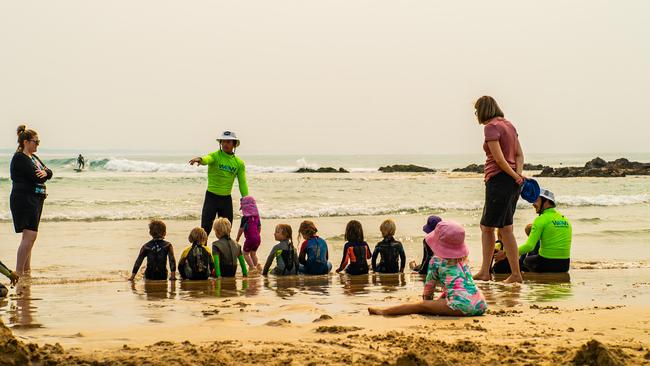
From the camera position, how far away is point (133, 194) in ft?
90.8

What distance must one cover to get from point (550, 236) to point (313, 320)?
14.6 feet

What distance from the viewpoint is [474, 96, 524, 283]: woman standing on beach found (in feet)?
27.4

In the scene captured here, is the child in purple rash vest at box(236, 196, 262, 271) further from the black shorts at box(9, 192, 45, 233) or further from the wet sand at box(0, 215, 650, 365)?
the black shorts at box(9, 192, 45, 233)

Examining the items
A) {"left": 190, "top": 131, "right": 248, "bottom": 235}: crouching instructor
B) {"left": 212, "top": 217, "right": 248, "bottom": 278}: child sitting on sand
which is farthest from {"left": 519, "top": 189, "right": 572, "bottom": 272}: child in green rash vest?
{"left": 190, "top": 131, "right": 248, "bottom": 235}: crouching instructor

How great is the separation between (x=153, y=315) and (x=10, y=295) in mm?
2150

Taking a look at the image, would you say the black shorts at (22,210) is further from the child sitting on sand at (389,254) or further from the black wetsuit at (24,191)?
the child sitting on sand at (389,254)

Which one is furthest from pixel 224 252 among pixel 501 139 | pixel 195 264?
pixel 501 139

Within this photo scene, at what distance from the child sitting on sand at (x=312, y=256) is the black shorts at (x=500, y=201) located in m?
2.42

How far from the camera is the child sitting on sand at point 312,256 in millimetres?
9953

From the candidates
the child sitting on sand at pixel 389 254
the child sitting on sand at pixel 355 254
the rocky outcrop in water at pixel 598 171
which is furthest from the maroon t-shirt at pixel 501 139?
the rocky outcrop in water at pixel 598 171

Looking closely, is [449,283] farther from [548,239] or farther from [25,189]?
[25,189]

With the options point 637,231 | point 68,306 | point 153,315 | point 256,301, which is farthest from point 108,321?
point 637,231

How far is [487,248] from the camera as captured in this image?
8.59 m

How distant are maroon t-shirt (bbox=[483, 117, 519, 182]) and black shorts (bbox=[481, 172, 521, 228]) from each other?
A: 0.35ft
